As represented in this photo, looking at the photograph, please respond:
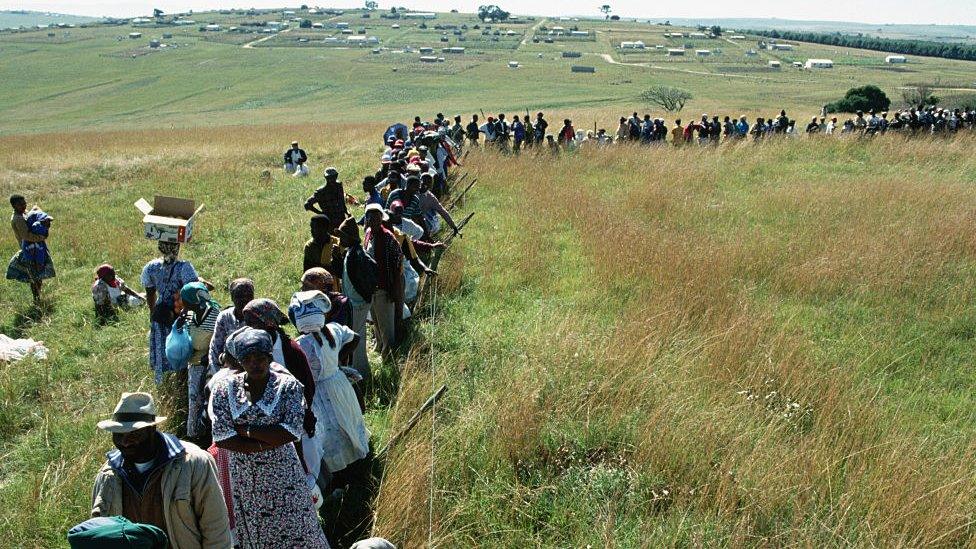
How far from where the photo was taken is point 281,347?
3.99 m

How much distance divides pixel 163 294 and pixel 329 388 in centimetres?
234

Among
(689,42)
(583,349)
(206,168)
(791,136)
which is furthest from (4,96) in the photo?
(689,42)

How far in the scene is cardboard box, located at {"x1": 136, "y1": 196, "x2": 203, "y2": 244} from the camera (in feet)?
19.3

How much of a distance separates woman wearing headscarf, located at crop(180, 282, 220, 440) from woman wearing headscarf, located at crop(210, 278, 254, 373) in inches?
21.1

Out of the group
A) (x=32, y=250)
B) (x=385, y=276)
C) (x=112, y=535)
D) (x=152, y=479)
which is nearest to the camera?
(x=112, y=535)

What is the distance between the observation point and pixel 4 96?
75.3m

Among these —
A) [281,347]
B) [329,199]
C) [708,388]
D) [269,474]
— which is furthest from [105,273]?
[708,388]

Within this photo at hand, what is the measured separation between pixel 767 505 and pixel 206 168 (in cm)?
1923

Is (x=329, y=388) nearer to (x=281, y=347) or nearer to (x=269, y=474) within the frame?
(x=281, y=347)

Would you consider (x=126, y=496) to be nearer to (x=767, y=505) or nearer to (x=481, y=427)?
(x=481, y=427)

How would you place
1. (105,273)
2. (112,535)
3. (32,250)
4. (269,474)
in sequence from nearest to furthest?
1. (112,535)
2. (269,474)
3. (105,273)
4. (32,250)

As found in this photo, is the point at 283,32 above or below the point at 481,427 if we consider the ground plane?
above

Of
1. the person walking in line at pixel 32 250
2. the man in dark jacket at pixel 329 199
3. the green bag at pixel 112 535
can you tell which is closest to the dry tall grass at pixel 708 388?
the green bag at pixel 112 535

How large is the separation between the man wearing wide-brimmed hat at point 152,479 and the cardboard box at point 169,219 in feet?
10.0
